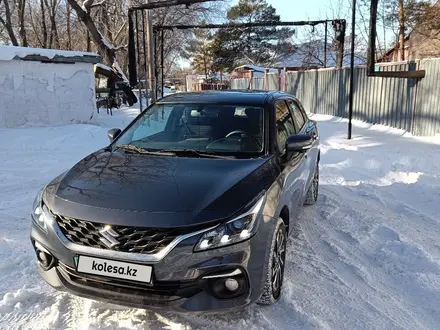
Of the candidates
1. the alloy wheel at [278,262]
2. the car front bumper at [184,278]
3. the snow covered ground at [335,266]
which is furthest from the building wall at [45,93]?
the alloy wheel at [278,262]

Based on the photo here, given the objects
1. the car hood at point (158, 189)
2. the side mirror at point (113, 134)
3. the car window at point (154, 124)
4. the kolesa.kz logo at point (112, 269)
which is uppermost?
the car window at point (154, 124)

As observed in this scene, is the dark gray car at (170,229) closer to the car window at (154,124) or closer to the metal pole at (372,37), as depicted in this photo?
the car window at (154,124)

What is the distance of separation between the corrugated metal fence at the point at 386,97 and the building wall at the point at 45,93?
8706 mm

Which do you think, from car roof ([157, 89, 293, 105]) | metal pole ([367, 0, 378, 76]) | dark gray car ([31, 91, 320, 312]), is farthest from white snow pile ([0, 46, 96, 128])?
dark gray car ([31, 91, 320, 312])

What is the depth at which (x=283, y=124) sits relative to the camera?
3977 mm

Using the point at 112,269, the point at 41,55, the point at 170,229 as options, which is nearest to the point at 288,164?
the point at 170,229

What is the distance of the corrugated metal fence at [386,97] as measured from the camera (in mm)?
9383

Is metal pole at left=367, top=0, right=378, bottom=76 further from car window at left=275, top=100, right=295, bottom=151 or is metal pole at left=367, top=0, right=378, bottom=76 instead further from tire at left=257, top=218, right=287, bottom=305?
tire at left=257, top=218, right=287, bottom=305

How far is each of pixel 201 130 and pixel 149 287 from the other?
1.74 metres

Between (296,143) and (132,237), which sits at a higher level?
(296,143)

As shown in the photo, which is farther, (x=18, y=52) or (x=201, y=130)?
(x=18, y=52)

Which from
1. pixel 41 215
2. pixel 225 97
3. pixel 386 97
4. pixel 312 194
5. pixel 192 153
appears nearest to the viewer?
pixel 41 215

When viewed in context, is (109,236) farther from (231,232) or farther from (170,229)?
(231,232)

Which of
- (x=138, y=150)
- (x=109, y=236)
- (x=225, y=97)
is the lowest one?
(x=109, y=236)
